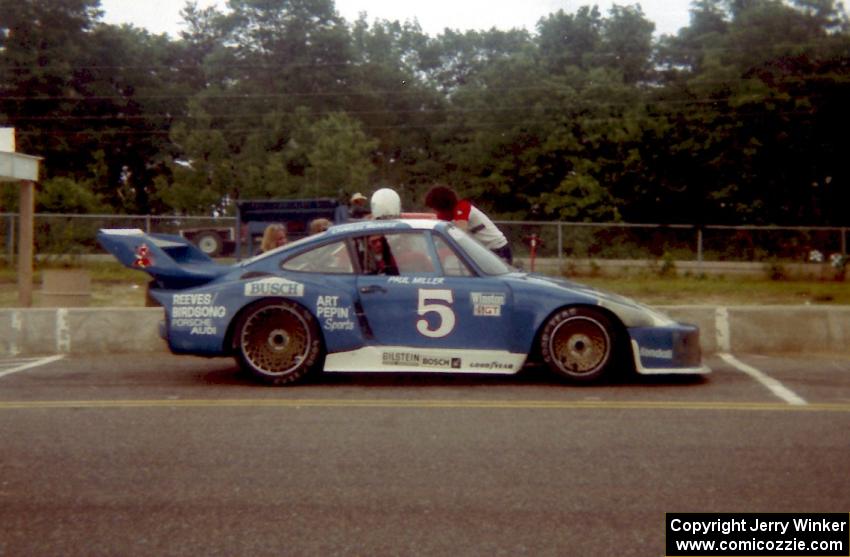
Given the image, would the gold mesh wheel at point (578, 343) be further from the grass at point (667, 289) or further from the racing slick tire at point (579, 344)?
the grass at point (667, 289)

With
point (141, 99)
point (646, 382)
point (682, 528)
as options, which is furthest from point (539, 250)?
point (141, 99)

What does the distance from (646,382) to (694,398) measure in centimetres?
84

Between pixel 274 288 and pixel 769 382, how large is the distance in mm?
4093

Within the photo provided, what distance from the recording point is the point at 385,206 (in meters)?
10.7

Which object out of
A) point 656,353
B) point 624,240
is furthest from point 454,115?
point 656,353

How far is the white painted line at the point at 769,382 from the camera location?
845cm

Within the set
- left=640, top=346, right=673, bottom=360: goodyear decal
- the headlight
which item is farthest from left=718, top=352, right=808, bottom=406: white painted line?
the headlight

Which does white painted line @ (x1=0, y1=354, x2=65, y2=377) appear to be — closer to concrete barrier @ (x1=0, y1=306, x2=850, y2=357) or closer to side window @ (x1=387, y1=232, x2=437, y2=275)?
concrete barrier @ (x1=0, y1=306, x2=850, y2=357)

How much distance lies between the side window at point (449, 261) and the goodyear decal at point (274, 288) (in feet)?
3.81

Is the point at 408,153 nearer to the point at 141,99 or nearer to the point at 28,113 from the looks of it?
the point at 141,99

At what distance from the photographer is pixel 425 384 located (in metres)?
9.35

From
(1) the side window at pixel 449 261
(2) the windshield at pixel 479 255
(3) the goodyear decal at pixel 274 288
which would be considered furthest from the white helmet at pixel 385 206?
(3) the goodyear decal at pixel 274 288

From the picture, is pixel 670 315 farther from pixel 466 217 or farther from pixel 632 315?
pixel 632 315

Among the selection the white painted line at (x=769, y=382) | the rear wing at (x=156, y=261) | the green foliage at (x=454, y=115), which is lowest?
the white painted line at (x=769, y=382)
